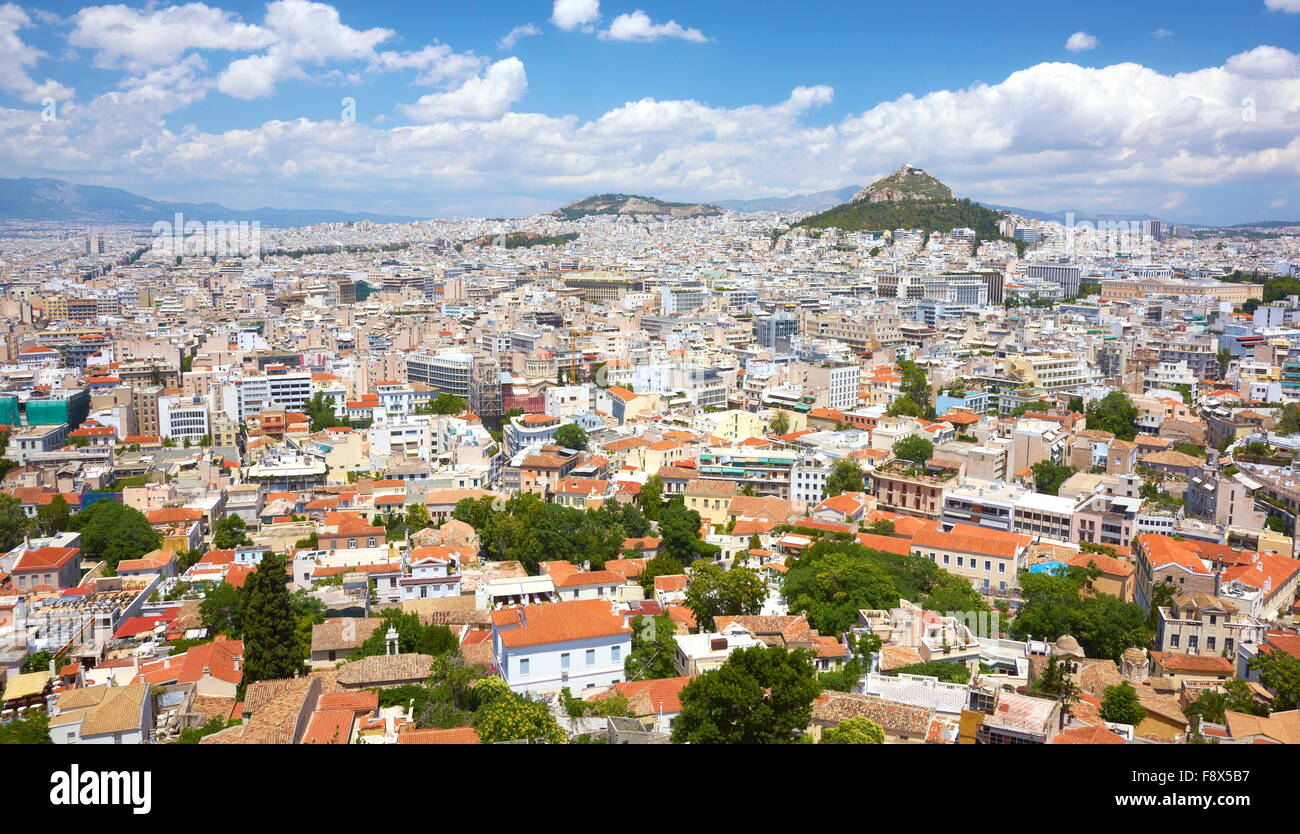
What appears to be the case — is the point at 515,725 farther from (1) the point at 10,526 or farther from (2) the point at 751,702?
(1) the point at 10,526

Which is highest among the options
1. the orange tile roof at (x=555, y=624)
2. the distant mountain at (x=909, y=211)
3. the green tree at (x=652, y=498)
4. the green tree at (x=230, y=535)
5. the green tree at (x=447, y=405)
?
the distant mountain at (x=909, y=211)

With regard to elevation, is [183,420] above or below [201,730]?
above

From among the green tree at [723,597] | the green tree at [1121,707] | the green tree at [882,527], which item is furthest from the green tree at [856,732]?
the green tree at [882,527]

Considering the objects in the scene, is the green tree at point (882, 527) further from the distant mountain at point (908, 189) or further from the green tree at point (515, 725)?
the distant mountain at point (908, 189)

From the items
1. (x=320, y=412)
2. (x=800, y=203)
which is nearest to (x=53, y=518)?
(x=320, y=412)

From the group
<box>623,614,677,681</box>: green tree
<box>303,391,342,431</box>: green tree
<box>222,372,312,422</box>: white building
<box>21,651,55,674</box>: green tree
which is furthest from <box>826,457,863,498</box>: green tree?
<box>222,372,312,422</box>: white building
